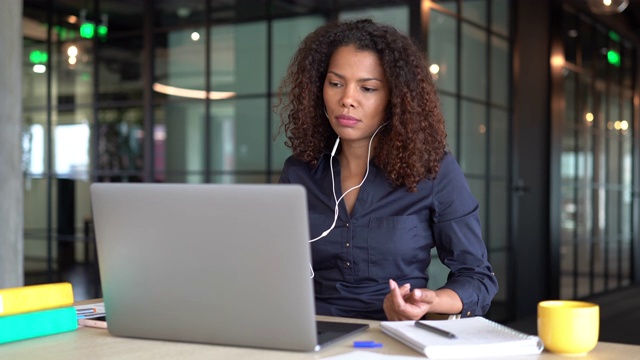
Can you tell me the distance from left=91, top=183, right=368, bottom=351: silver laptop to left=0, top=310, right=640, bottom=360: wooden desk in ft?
0.05

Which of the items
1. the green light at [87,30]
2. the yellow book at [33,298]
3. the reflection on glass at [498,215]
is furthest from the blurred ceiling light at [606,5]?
the yellow book at [33,298]

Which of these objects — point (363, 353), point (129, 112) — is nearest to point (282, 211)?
point (363, 353)

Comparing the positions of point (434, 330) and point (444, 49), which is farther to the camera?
point (444, 49)

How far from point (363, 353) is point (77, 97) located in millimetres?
5561

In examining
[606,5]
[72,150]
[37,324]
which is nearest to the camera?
[37,324]

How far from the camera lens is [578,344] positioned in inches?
50.2

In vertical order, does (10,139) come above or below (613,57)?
below

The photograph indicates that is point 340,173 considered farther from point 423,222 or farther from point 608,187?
point 608,187

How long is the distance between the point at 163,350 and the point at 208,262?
163 millimetres

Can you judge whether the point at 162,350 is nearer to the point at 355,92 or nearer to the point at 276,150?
the point at 355,92

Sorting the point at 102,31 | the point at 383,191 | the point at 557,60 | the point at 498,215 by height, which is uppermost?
the point at 102,31

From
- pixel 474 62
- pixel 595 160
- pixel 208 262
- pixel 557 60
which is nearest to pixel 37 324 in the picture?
pixel 208 262

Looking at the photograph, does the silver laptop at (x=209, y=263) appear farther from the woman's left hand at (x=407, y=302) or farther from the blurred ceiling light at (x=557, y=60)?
the blurred ceiling light at (x=557, y=60)

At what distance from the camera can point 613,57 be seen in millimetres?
8086
